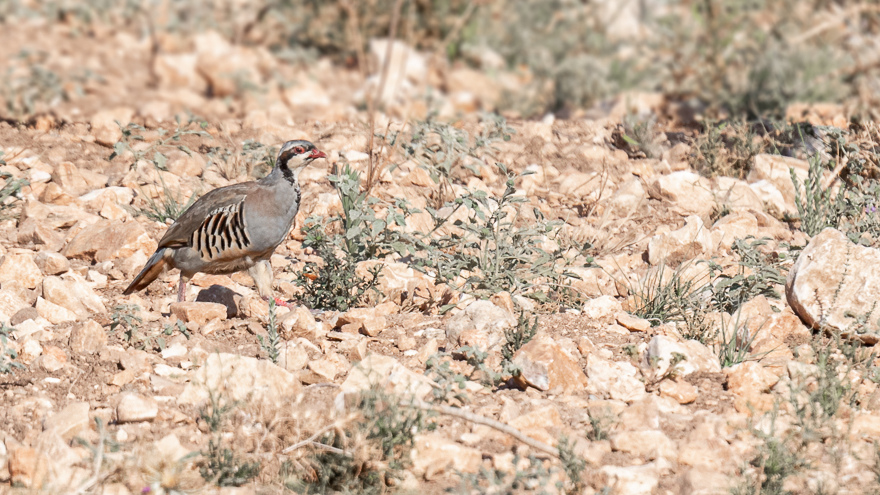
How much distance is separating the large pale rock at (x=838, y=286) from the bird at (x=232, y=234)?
101 inches

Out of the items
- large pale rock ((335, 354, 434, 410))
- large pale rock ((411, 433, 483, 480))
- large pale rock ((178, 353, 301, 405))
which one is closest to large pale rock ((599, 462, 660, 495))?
large pale rock ((411, 433, 483, 480))

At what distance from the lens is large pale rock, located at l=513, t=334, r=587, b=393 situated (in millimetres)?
4238

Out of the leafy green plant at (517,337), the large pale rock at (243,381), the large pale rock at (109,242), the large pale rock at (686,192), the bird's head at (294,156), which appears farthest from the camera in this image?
the large pale rock at (686,192)

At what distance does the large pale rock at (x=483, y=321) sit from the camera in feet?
15.0

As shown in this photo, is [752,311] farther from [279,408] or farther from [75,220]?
[75,220]

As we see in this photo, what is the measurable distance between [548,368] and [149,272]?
2214mm

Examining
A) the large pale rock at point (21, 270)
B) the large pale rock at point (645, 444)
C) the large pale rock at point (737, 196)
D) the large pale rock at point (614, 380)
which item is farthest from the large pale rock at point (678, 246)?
the large pale rock at point (21, 270)

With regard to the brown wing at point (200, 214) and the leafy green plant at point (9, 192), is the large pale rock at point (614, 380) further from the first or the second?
the leafy green plant at point (9, 192)

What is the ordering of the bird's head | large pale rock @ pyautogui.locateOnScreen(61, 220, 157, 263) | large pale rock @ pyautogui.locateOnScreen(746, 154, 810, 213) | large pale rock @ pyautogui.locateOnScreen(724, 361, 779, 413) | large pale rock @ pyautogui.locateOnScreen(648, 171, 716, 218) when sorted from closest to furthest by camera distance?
large pale rock @ pyautogui.locateOnScreen(724, 361, 779, 413), the bird's head, large pale rock @ pyautogui.locateOnScreen(61, 220, 157, 263), large pale rock @ pyautogui.locateOnScreen(648, 171, 716, 218), large pale rock @ pyautogui.locateOnScreen(746, 154, 810, 213)

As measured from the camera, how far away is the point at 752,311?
4.79 m

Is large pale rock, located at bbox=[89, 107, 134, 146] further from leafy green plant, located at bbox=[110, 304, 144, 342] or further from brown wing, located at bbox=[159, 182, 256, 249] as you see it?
leafy green plant, located at bbox=[110, 304, 144, 342]

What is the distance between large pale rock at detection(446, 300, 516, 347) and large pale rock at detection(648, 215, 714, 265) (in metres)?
1.21

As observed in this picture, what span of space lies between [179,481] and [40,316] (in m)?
1.68

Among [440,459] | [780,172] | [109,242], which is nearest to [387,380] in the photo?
[440,459]
